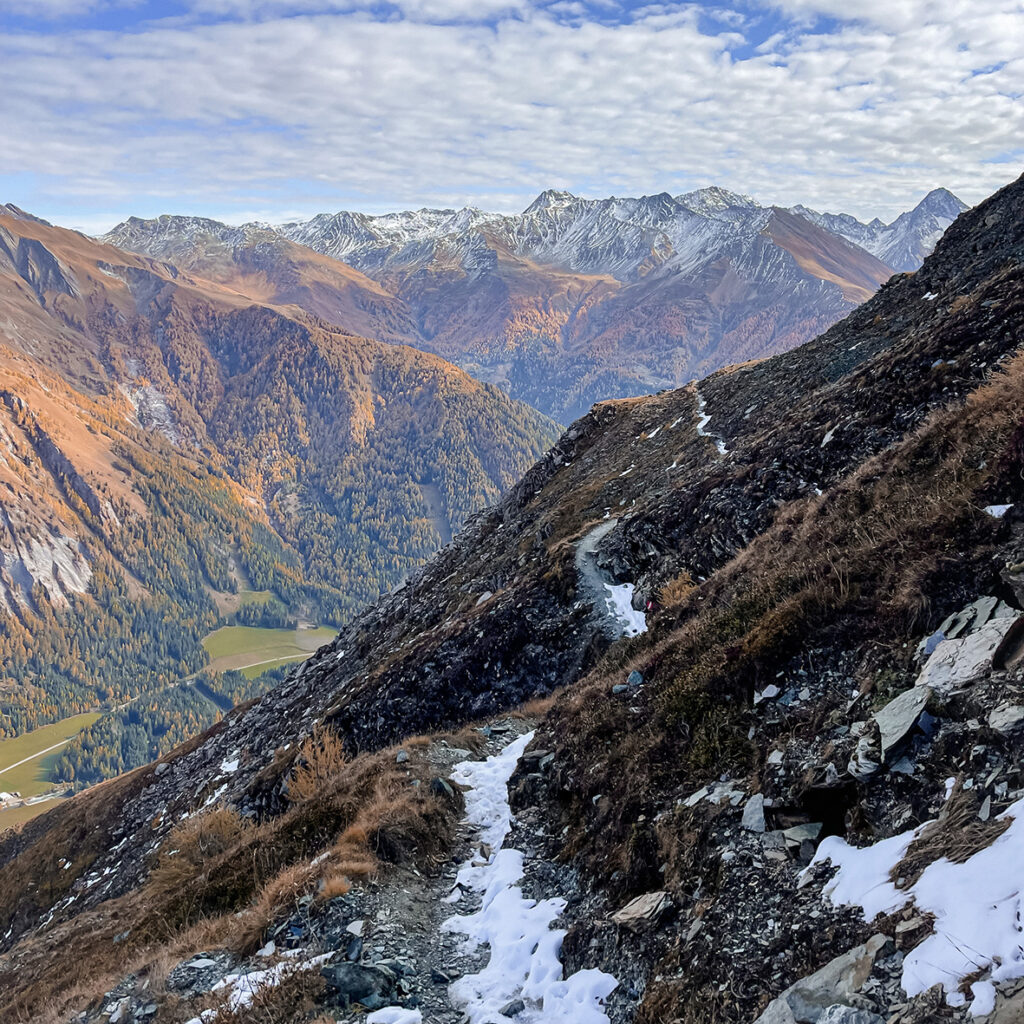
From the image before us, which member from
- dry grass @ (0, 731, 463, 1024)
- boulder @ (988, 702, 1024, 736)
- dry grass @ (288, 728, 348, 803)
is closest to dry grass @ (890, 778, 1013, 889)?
boulder @ (988, 702, 1024, 736)

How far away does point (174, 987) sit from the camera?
1172 cm

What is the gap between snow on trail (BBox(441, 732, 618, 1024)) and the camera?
30.1 ft

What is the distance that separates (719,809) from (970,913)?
4.31 metres

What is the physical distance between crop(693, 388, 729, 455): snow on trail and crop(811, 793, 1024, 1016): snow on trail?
31830mm

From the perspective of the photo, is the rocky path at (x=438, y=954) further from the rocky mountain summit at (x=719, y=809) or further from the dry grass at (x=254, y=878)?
the dry grass at (x=254, y=878)

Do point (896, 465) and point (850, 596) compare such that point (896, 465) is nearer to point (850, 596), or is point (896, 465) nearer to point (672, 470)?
point (850, 596)

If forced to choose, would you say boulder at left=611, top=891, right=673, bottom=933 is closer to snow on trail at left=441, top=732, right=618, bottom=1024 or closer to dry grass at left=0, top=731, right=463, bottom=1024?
snow on trail at left=441, top=732, right=618, bottom=1024

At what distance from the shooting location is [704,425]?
47844mm

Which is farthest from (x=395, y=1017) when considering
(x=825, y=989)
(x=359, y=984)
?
(x=825, y=989)

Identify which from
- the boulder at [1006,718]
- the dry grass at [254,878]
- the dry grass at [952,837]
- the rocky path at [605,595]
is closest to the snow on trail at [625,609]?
the rocky path at [605,595]

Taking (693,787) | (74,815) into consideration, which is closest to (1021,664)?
(693,787)

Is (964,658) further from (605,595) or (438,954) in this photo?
(605,595)

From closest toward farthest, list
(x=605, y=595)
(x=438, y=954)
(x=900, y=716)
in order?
(x=900, y=716), (x=438, y=954), (x=605, y=595)

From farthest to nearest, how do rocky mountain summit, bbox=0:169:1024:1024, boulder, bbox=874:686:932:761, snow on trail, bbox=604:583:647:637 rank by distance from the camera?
snow on trail, bbox=604:583:647:637 → boulder, bbox=874:686:932:761 → rocky mountain summit, bbox=0:169:1024:1024
